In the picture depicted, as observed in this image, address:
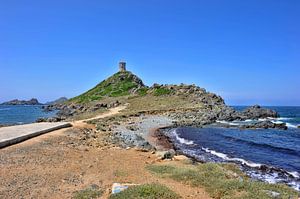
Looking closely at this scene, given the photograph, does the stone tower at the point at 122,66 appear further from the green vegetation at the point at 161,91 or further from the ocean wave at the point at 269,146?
the ocean wave at the point at 269,146

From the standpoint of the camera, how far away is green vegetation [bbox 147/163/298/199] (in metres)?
12.8

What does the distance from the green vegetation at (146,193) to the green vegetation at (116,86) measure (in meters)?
103

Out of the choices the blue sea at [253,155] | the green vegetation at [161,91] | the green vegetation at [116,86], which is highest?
the green vegetation at [116,86]

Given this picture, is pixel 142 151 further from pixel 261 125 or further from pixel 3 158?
pixel 261 125

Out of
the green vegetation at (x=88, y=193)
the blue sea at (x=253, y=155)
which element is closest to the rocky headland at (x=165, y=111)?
the blue sea at (x=253, y=155)

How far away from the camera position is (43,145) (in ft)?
73.3

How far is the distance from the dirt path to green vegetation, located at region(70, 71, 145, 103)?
9339cm

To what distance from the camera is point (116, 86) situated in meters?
130

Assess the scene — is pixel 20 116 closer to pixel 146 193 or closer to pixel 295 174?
pixel 295 174

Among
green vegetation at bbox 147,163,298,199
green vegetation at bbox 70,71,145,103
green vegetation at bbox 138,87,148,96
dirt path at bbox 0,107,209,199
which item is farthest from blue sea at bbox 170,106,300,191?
green vegetation at bbox 70,71,145,103

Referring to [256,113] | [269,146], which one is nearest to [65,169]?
[269,146]

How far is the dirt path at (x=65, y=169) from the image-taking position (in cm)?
1308

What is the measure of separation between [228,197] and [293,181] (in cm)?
758

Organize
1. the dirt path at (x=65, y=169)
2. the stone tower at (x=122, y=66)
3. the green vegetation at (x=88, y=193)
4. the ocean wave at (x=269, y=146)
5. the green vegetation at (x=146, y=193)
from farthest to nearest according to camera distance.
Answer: the stone tower at (x=122, y=66)
the ocean wave at (x=269, y=146)
the dirt path at (x=65, y=169)
the green vegetation at (x=88, y=193)
the green vegetation at (x=146, y=193)
